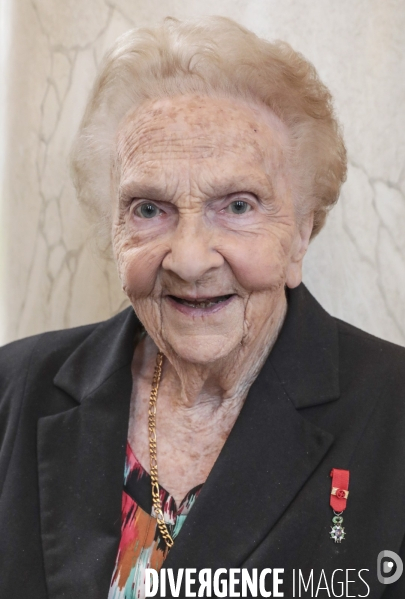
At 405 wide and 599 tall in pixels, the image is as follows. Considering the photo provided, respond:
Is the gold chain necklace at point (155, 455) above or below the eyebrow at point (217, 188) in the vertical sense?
below

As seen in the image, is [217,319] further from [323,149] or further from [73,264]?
[73,264]

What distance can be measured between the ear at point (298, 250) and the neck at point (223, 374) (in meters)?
0.07

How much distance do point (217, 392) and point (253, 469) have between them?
0.25m

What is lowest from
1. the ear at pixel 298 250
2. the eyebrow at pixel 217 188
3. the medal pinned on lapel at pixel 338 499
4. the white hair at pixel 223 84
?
the medal pinned on lapel at pixel 338 499

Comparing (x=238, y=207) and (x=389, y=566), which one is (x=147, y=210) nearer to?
(x=238, y=207)

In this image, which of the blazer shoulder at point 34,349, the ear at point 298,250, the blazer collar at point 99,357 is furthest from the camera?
the blazer shoulder at point 34,349

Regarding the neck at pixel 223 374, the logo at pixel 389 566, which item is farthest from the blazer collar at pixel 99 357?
the logo at pixel 389 566

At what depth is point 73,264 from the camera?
2389 mm

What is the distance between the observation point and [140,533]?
63.0 inches

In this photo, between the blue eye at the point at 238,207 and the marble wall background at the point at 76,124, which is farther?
the marble wall background at the point at 76,124

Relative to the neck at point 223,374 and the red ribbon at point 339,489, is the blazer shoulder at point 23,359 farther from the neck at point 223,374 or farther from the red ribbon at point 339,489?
the red ribbon at point 339,489

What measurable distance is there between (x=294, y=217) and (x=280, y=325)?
29 cm

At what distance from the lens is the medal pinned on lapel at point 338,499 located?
150 cm

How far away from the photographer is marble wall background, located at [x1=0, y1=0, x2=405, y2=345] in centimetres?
195
